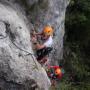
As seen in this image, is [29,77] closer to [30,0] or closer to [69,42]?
[30,0]

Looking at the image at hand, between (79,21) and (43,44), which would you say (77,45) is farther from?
(43,44)

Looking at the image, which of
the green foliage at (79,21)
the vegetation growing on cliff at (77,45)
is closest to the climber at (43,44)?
the vegetation growing on cliff at (77,45)

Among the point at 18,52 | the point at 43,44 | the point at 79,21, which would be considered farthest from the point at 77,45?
the point at 18,52

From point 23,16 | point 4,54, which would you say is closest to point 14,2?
point 23,16

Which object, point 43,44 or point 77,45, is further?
point 77,45

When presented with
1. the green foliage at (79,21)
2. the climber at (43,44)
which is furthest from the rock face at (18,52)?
the green foliage at (79,21)

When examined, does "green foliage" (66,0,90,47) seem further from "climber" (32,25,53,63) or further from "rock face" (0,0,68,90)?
"rock face" (0,0,68,90)

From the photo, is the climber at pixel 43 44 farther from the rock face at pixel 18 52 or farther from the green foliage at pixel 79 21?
the green foliage at pixel 79 21

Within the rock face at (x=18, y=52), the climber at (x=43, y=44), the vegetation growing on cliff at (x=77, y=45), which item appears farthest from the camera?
the vegetation growing on cliff at (x=77, y=45)

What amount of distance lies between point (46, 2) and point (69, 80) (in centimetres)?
511

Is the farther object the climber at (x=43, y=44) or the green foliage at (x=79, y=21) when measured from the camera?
the green foliage at (x=79, y=21)

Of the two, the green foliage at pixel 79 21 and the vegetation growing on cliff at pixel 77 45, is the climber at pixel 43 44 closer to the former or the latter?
the vegetation growing on cliff at pixel 77 45

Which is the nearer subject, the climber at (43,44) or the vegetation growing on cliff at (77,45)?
the climber at (43,44)

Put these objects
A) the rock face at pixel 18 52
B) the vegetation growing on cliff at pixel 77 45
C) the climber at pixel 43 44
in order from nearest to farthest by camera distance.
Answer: the rock face at pixel 18 52, the climber at pixel 43 44, the vegetation growing on cliff at pixel 77 45
